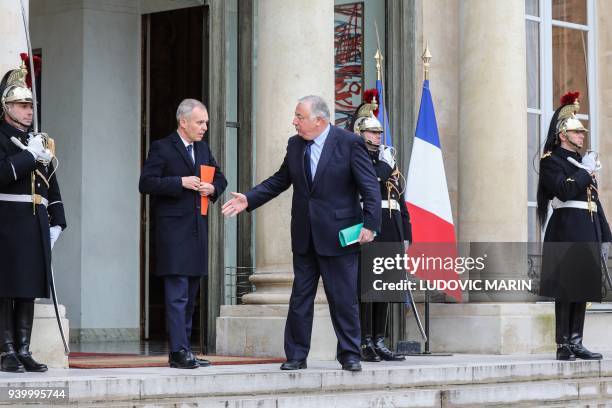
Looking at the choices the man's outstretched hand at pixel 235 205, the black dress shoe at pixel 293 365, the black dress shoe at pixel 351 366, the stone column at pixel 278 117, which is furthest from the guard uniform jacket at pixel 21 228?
the stone column at pixel 278 117

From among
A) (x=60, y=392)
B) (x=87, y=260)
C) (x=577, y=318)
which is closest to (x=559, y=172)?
(x=577, y=318)

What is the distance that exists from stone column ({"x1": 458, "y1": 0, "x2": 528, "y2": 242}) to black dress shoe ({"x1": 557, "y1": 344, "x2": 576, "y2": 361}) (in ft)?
8.56

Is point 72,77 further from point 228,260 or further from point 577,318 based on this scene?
point 577,318

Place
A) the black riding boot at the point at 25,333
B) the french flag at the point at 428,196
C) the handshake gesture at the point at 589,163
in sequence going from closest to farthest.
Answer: the black riding boot at the point at 25,333 < the handshake gesture at the point at 589,163 < the french flag at the point at 428,196

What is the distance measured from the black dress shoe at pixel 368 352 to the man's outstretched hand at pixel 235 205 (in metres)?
2.09

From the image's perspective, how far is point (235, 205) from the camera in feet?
30.3

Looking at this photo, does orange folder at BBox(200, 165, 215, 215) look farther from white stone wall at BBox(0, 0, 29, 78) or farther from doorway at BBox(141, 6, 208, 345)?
doorway at BBox(141, 6, 208, 345)

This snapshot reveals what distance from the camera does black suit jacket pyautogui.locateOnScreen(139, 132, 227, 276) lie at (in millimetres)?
9508

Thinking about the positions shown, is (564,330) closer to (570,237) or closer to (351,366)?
(570,237)

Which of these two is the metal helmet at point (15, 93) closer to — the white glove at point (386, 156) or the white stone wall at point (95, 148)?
the white glove at point (386, 156)

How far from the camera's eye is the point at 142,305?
15922mm

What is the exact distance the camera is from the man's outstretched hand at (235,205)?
9.20m

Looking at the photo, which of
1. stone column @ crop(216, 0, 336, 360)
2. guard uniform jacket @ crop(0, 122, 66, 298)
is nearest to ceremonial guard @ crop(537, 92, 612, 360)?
stone column @ crop(216, 0, 336, 360)

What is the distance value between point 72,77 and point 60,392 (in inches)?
310
